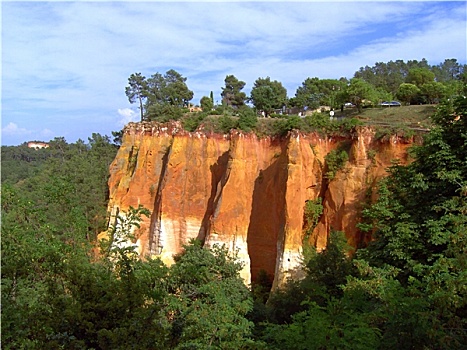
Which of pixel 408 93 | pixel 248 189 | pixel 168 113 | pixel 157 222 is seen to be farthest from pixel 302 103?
pixel 157 222

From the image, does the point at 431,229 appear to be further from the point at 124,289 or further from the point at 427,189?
the point at 124,289

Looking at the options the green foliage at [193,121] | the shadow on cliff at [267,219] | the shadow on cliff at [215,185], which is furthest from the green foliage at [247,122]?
the green foliage at [193,121]

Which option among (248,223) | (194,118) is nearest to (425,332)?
(248,223)

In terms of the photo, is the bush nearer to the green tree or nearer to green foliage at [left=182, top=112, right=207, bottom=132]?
green foliage at [left=182, top=112, right=207, bottom=132]

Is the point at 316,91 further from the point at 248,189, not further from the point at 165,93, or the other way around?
the point at 248,189

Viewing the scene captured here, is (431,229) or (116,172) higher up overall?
(116,172)

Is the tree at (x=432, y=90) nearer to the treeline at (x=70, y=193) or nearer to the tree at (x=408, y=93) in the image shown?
the tree at (x=408, y=93)
